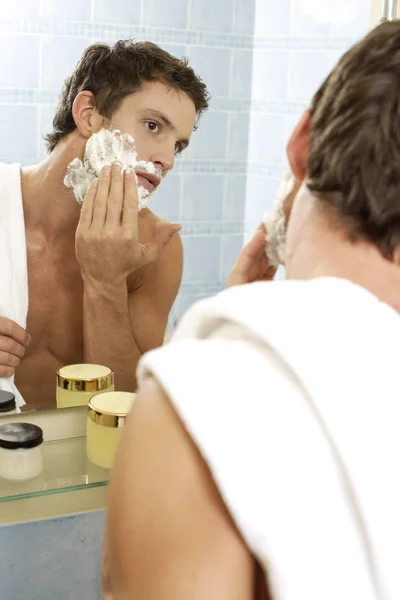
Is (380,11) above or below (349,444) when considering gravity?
above

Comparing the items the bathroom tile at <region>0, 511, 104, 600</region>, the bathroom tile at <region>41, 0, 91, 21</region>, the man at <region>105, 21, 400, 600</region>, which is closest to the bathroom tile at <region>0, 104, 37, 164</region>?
the bathroom tile at <region>41, 0, 91, 21</region>

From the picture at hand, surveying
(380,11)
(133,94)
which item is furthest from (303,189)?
(380,11)

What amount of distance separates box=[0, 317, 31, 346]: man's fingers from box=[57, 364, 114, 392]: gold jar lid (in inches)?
2.3

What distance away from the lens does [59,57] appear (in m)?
0.80

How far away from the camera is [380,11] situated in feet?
3.04

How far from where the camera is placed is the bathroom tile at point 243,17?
882 millimetres

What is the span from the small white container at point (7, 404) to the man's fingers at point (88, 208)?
0.22 m

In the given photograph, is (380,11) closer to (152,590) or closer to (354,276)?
(354,276)

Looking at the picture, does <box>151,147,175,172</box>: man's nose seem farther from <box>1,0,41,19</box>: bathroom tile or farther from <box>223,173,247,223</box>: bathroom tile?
<box>1,0,41,19</box>: bathroom tile

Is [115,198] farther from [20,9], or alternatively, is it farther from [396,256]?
[396,256]

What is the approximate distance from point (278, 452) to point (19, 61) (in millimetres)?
629

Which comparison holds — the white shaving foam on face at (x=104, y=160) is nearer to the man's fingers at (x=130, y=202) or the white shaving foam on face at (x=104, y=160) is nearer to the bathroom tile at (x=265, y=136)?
the man's fingers at (x=130, y=202)

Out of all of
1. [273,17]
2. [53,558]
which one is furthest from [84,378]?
[273,17]

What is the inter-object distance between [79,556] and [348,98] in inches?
23.7
